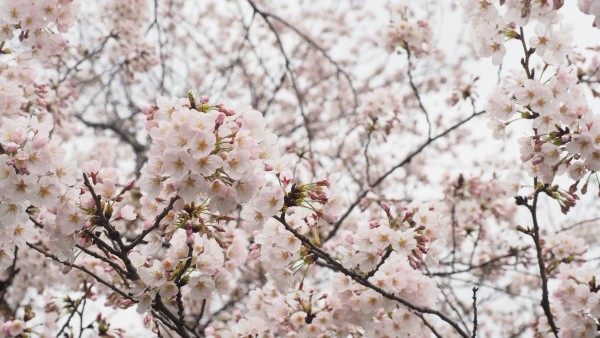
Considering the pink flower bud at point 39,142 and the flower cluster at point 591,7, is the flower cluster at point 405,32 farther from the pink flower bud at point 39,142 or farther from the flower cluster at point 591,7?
the pink flower bud at point 39,142

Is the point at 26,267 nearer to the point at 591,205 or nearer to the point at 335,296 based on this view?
the point at 335,296

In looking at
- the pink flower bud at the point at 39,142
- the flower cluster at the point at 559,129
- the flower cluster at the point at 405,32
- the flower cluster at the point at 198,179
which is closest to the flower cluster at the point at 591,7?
the flower cluster at the point at 559,129

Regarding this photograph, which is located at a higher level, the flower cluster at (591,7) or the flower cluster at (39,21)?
the flower cluster at (39,21)

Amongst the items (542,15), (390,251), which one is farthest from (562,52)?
(390,251)

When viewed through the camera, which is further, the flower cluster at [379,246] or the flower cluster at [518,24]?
the flower cluster at [379,246]

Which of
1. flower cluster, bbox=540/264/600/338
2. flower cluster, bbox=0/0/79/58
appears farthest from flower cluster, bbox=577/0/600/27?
flower cluster, bbox=0/0/79/58

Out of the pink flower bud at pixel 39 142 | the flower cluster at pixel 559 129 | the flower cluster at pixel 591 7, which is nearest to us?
the flower cluster at pixel 591 7

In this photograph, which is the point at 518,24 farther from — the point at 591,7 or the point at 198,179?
the point at 198,179

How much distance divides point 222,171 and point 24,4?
4.71 ft

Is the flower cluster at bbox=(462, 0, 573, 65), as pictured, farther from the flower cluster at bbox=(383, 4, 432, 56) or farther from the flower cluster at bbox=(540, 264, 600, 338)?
the flower cluster at bbox=(383, 4, 432, 56)

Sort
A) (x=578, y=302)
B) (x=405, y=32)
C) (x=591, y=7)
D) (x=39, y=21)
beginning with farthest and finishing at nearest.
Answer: (x=405, y=32), (x=578, y=302), (x=39, y=21), (x=591, y=7)

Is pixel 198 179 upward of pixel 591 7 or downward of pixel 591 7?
downward

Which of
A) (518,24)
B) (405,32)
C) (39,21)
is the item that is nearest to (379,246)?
(518,24)

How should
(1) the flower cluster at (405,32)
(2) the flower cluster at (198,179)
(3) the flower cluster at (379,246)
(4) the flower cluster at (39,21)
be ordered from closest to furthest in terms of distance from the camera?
(2) the flower cluster at (198,179) → (3) the flower cluster at (379,246) → (4) the flower cluster at (39,21) → (1) the flower cluster at (405,32)
